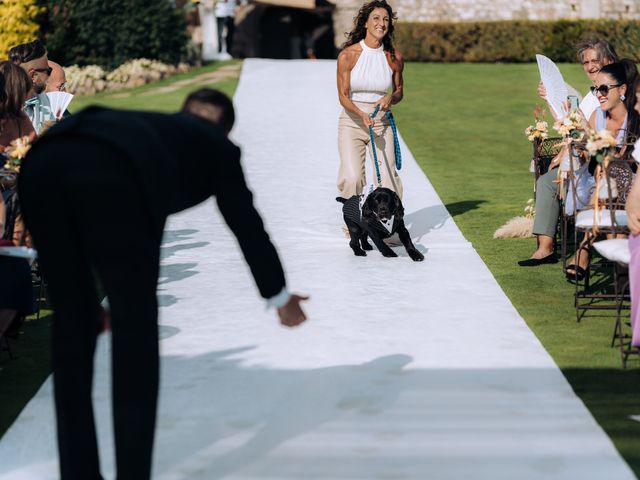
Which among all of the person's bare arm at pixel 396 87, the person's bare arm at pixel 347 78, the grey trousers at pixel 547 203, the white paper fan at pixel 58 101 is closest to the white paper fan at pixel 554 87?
the grey trousers at pixel 547 203

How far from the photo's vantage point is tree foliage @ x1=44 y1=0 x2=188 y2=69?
29156 millimetres

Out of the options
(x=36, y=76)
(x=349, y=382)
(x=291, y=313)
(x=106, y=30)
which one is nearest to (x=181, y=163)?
(x=291, y=313)

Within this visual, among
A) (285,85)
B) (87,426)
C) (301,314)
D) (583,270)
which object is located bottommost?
(285,85)

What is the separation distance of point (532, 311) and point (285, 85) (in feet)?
61.3

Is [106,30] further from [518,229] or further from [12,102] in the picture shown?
[12,102]

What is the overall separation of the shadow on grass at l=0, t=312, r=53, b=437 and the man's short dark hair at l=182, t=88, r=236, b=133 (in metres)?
2.21

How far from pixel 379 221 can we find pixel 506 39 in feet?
77.1

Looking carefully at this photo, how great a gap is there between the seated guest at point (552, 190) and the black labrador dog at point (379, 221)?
0.96m

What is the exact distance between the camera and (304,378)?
261 inches

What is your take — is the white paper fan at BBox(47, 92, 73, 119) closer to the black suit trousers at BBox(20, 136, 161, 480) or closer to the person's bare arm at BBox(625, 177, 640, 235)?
the person's bare arm at BBox(625, 177, 640, 235)

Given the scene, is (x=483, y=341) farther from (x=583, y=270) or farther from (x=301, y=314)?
(x=301, y=314)

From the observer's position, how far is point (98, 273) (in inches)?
166

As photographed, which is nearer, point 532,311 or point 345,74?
point 532,311

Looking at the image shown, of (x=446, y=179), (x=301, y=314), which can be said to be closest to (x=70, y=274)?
(x=301, y=314)
